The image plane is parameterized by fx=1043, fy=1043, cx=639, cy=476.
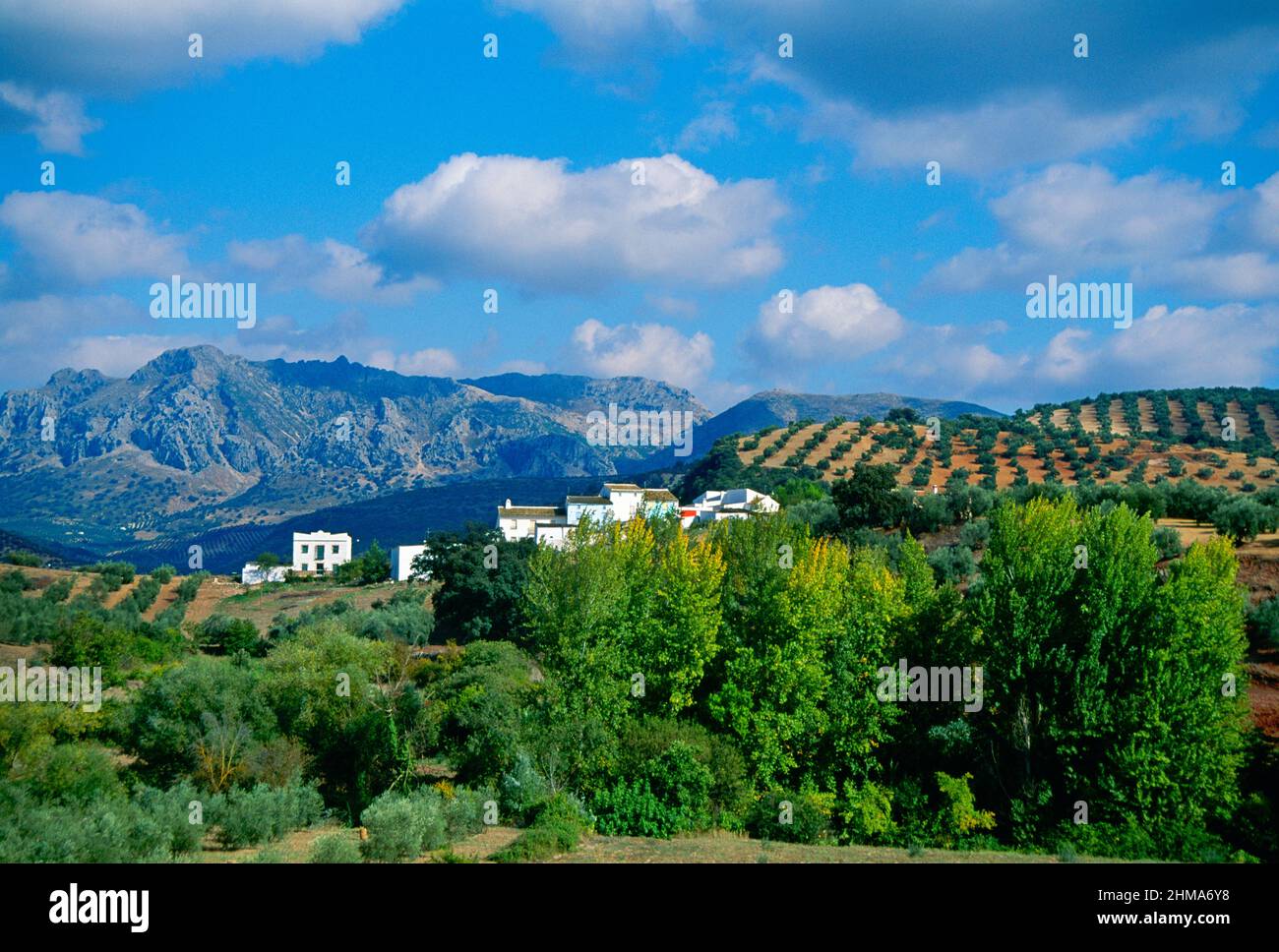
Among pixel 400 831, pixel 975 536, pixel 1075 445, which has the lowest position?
pixel 400 831

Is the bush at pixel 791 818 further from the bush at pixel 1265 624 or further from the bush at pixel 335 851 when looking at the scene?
the bush at pixel 1265 624

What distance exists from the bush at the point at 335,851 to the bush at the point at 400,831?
42 cm

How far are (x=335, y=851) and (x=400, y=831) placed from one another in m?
1.98

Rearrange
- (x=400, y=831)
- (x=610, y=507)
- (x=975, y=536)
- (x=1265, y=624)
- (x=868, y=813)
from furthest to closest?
1. (x=610, y=507)
2. (x=975, y=536)
3. (x=1265, y=624)
4. (x=868, y=813)
5. (x=400, y=831)

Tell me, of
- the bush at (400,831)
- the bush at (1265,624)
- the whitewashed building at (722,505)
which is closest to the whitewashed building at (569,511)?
the whitewashed building at (722,505)

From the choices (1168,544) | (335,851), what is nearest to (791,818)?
(335,851)

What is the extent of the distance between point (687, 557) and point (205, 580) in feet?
232

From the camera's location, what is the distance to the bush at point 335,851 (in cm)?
1658

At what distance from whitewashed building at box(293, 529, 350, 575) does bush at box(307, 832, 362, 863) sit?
92969mm

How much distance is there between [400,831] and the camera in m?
18.6

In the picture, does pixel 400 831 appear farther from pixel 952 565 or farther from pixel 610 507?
pixel 610 507
